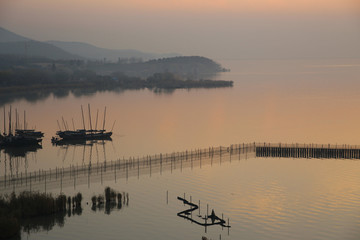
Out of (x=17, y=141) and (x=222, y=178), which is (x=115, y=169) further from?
(x=17, y=141)

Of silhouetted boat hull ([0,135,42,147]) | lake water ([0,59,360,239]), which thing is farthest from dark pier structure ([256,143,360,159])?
silhouetted boat hull ([0,135,42,147])

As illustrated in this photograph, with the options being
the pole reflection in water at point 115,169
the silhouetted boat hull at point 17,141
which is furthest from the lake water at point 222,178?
the silhouetted boat hull at point 17,141

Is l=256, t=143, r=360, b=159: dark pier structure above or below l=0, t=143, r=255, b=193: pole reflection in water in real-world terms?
above

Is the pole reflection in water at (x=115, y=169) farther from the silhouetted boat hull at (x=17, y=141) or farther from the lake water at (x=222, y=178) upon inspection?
the silhouetted boat hull at (x=17, y=141)

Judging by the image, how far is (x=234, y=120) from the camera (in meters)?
80.9

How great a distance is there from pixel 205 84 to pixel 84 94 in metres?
44.3

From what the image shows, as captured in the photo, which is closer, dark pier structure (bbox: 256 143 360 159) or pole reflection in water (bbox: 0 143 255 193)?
pole reflection in water (bbox: 0 143 255 193)

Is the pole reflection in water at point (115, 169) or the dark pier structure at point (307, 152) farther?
the dark pier structure at point (307, 152)

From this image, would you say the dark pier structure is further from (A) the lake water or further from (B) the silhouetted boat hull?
(B) the silhouetted boat hull

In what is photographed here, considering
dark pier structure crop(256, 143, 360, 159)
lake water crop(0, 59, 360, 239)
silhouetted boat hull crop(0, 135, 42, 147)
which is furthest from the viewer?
silhouetted boat hull crop(0, 135, 42, 147)

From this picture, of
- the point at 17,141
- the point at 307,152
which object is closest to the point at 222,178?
the point at 307,152

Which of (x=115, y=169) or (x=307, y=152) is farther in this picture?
(x=307, y=152)

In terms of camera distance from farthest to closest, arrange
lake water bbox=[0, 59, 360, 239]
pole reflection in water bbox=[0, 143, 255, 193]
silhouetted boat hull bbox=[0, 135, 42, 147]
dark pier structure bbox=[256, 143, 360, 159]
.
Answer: silhouetted boat hull bbox=[0, 135, 42, 147] < dark pier structure bbox=[256, 143, 360, 159] < pole reflection in water bbox=[0, 143, 255, 193] < lake water bbox=[0, 59, 360, 239]

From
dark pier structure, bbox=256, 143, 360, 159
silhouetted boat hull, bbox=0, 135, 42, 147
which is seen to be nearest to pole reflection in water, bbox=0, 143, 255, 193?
dark pier structure, bbox=256, 143, 360, 159
